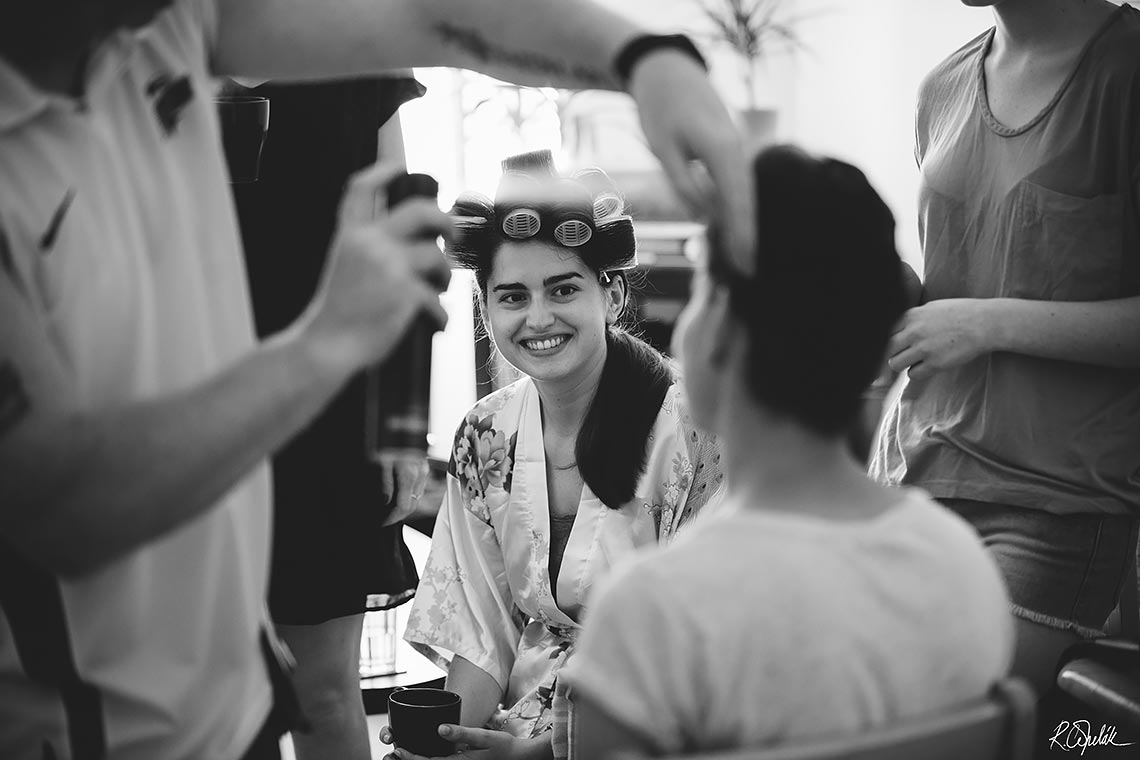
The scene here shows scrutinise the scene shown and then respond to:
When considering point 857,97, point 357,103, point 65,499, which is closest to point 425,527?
point 357,103

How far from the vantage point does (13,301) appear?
0.68 meters

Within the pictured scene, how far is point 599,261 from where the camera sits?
2.14m

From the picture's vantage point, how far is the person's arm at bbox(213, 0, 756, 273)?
0.91 m

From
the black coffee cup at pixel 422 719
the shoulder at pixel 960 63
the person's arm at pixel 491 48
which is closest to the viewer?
the person's arm at pixel 491 48

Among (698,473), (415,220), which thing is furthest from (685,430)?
(415,220)

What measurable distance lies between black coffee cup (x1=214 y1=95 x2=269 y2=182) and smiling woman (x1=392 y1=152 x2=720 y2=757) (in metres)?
0.71

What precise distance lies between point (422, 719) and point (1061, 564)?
36.3 inches

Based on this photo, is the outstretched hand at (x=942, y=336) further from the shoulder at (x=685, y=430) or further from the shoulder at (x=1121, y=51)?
the shoulder at (x=685, y=430)

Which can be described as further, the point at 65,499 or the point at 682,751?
the point at 682,751

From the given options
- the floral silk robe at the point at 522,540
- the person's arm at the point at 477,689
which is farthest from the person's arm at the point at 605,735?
the person's arm at the point at 477,689

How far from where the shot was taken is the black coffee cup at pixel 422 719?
1.66m

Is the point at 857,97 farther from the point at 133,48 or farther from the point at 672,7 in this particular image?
the point at 133,48

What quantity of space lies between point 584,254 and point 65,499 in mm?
1516

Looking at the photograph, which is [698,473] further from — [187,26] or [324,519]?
[187,26]
